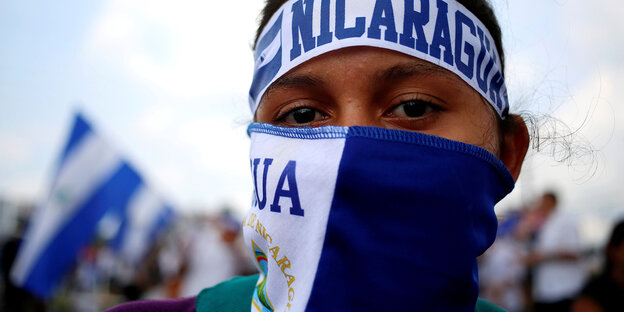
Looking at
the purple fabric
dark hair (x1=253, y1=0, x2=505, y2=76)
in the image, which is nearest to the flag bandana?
the purple fabric

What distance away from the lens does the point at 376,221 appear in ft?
3.39

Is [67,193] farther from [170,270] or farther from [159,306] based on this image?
[159,306]

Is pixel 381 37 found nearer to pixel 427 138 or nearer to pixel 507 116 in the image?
pixel 427 138

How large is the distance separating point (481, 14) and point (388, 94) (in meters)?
0.48

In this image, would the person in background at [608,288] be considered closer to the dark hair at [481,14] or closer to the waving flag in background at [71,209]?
the dark hair at [481,14]

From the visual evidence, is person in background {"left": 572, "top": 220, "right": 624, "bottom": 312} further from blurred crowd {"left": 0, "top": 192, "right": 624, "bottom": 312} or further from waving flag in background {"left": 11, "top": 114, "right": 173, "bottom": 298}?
waving flag in background {"left": 11, "top": 114, "right": 173, "bottom": 298}

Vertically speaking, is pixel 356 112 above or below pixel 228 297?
above

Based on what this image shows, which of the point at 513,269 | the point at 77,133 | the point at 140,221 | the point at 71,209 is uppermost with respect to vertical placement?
the point at 77,133

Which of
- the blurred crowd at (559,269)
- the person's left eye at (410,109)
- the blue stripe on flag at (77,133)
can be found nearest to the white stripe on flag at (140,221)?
the blue stripe on flag at (77,133)

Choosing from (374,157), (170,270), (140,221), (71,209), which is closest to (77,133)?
(71,209)

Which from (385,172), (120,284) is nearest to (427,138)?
(385,172)

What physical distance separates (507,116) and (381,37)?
541mm

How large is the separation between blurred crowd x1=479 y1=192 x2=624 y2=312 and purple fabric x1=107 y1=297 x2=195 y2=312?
3.81 feet

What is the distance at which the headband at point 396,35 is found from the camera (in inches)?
48.5
